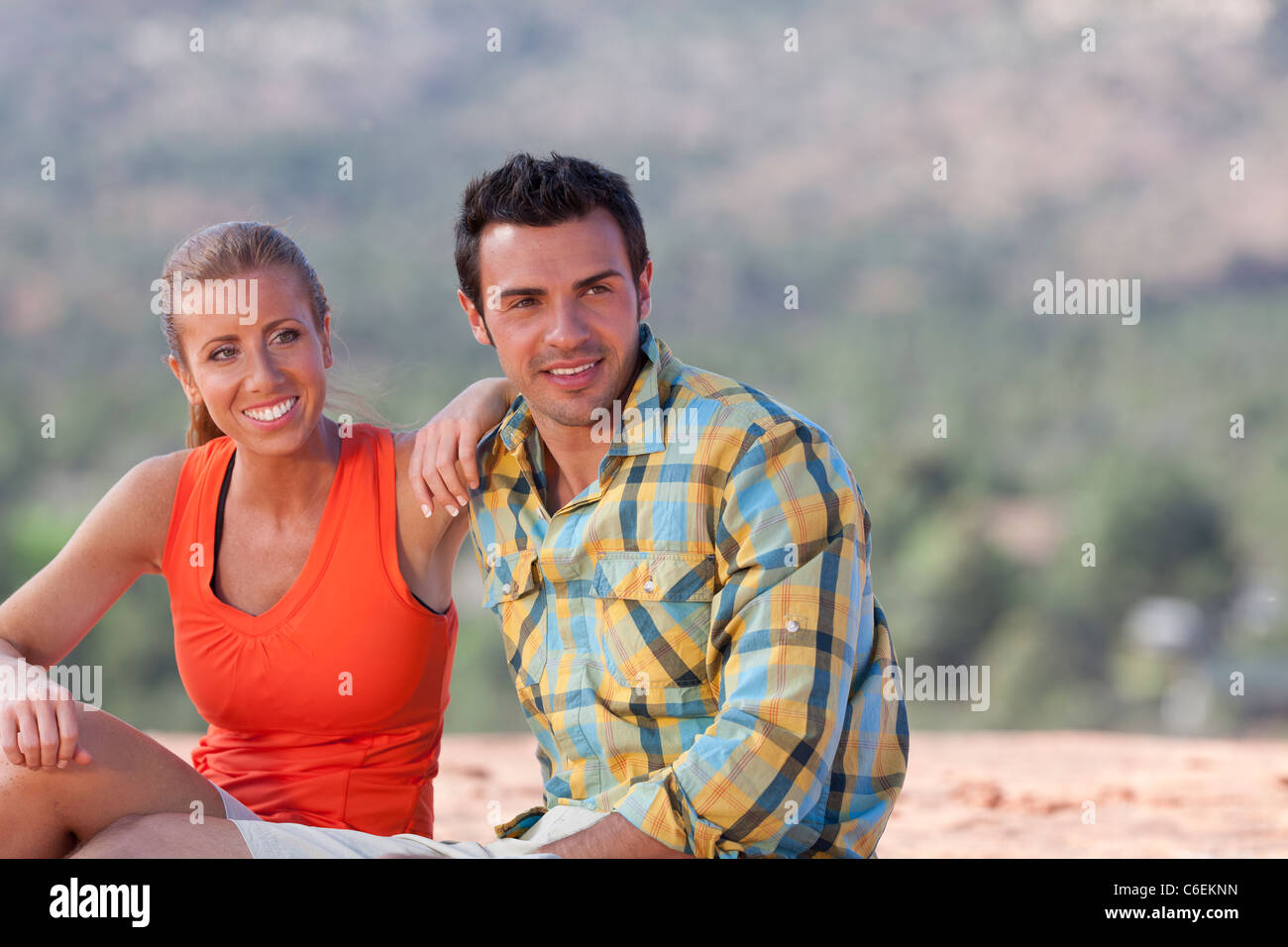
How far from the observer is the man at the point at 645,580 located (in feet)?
5.84

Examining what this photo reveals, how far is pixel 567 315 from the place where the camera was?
202 centimetres

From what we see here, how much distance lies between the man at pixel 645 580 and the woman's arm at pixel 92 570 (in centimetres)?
52

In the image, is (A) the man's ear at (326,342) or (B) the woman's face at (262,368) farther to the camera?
(A) the man's ear at (326,342)

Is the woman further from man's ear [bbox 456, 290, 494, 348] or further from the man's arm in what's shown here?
the man's arm

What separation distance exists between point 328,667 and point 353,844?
0.35 meters

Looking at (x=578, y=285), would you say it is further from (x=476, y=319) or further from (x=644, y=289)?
(x=476, y=319)

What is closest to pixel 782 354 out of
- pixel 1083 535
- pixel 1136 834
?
pixel 1083 535

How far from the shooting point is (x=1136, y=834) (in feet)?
10.1

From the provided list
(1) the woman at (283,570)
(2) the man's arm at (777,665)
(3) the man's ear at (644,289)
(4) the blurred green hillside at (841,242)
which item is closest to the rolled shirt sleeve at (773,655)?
(2) the man's arm at (777,665)

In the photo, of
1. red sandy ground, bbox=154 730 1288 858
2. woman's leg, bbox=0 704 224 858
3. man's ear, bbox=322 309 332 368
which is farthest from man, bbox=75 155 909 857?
red sandy ground, bbox=154 730 1288 858

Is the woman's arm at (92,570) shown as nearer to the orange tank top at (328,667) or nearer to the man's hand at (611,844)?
the orange tank top at (328,667)
